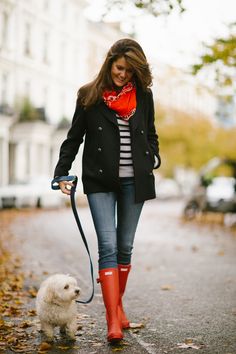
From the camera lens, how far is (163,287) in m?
7.71

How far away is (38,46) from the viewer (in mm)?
40875

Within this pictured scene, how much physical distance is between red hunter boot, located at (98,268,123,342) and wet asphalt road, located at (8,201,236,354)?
101 mm

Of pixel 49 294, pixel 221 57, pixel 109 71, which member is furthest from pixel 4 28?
pixel 49 294

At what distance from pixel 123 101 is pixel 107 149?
0.36 meters

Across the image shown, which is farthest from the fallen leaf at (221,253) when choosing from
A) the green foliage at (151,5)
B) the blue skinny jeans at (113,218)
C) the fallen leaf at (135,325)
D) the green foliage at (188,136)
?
the green foliage at (188,136)

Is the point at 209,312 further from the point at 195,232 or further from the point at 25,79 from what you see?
the point at 25,79

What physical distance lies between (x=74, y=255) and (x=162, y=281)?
10.6ft

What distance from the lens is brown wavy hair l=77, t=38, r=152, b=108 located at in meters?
4.66

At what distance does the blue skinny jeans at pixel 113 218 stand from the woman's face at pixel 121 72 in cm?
69

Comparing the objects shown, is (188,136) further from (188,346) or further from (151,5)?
(188,346)

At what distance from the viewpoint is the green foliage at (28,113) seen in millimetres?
37062

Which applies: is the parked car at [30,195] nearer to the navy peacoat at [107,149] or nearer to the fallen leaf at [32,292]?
the fallen leaf at [32,292]

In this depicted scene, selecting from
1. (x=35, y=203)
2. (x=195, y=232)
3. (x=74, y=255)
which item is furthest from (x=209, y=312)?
(x=35, y=203)

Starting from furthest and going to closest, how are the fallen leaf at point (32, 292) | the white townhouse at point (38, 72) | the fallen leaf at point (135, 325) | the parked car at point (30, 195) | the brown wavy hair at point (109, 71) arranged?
1. the white townhouse at point (38, 72)
2. the parked car at point (30, 195)
3. the fallen leaf at point (32, 292)
4. the fallen leaf at point (135, 325)
5. the brown wavy hair at point (109, 71)
